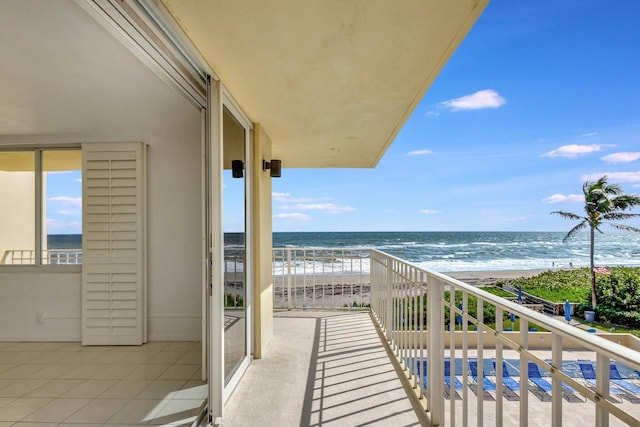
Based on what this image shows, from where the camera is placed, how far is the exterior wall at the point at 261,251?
312cm

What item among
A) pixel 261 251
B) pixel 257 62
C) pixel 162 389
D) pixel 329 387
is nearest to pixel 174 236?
pixel 261 251

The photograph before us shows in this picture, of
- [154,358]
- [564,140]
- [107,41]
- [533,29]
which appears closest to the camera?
[107,41]

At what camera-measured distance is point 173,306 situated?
3629 mm

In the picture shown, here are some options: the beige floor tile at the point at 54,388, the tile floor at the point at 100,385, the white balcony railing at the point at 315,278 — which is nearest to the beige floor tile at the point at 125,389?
the tile floor at the point at 100,385

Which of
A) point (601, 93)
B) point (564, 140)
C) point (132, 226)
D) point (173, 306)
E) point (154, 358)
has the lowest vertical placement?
point (154, 358)

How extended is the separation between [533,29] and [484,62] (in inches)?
133

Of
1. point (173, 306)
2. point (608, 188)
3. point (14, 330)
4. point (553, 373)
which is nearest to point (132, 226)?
point (173, 306)

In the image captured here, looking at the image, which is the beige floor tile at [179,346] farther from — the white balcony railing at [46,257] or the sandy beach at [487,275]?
the sandy beach at [487,275]

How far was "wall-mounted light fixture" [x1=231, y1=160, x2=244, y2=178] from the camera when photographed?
8.46ft

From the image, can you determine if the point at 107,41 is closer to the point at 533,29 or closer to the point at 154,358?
the point at 154,358

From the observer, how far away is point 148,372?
287 centimetres

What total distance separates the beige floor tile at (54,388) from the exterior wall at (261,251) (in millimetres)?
1436

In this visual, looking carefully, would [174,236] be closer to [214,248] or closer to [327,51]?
[214,248]

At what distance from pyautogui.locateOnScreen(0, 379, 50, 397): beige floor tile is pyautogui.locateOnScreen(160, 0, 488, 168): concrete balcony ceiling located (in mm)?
2725
